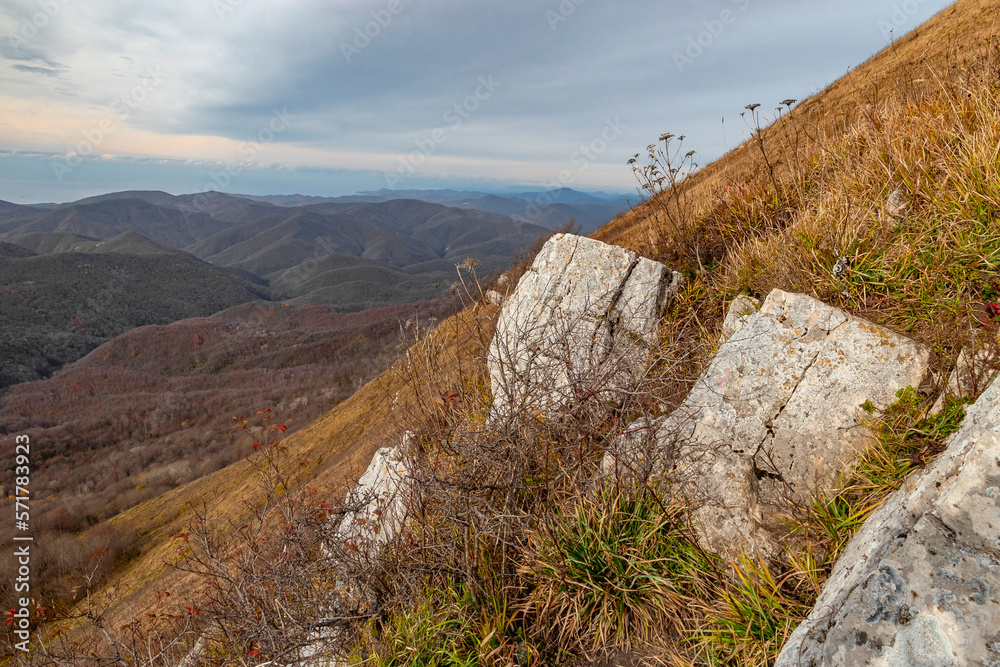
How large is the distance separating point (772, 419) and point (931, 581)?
5.23ft

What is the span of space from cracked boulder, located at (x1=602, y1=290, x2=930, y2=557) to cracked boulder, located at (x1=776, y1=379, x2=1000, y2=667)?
30.0 inches

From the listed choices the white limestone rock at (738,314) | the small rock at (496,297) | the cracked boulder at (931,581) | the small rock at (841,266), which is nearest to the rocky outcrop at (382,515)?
the small rock at (496,297)

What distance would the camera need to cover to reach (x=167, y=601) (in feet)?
36.8

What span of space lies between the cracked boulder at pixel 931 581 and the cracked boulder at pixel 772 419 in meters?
0.76

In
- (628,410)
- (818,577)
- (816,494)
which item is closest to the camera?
(818,577)

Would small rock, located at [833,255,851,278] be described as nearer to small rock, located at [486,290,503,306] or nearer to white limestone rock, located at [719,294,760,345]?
white limestone rock, located at [719,294,760,345]

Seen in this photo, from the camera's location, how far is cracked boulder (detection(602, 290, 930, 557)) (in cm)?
303

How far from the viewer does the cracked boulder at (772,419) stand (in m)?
3.03

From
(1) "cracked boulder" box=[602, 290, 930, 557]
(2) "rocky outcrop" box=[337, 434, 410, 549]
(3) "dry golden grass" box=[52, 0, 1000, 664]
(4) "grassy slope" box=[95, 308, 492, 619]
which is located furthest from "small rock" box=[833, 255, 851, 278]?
(4) "grassy slope" box=[95, 308, 492, 619]

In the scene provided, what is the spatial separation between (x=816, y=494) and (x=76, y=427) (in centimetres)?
8468

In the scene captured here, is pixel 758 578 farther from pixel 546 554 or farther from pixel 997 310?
pixel 997 310

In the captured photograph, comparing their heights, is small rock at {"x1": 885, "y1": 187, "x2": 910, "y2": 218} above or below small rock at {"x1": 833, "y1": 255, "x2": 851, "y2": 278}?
above

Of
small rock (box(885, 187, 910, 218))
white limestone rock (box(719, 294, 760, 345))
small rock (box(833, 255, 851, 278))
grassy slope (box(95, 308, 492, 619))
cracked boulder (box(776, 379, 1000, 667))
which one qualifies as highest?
small rock (box(885, 187, 910, 218))

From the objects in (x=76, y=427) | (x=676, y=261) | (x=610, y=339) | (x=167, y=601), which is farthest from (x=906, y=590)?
(x=76, y=427)
